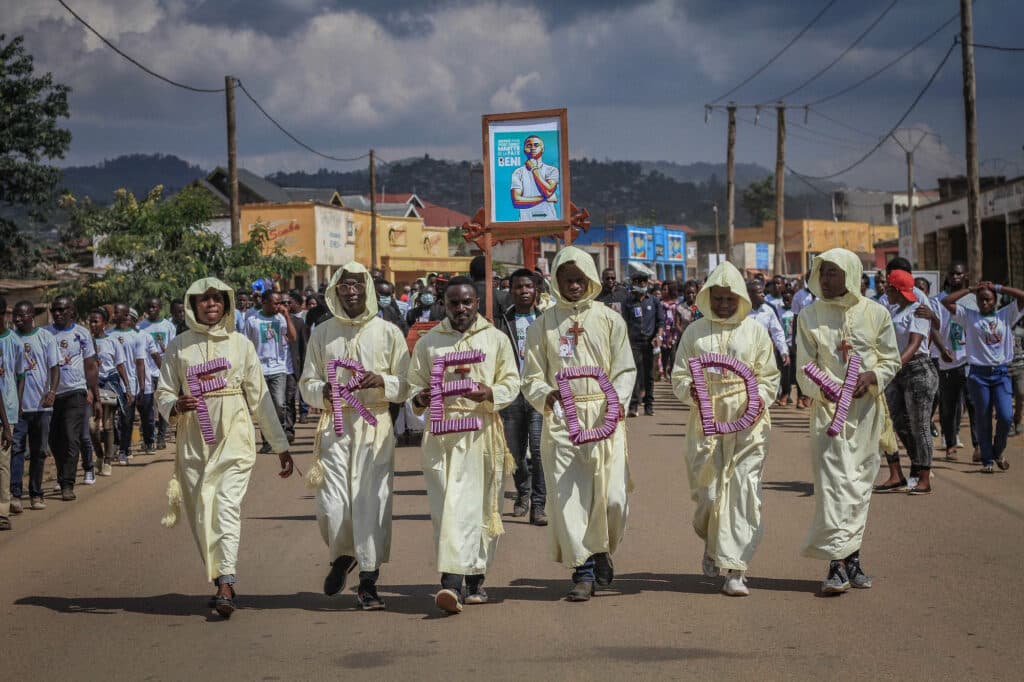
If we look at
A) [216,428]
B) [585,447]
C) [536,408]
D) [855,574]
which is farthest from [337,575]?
[855,574]

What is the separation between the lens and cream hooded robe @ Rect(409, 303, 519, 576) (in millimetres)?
7539

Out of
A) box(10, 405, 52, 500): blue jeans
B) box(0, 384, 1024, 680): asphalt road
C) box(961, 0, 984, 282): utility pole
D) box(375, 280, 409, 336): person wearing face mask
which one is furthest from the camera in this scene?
box(961, 0, 984, 282): utility pole

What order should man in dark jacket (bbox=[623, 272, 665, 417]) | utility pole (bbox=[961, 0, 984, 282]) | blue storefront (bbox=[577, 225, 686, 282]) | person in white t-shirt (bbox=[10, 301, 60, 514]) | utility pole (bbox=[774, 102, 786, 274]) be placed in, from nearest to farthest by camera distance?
person in white t-shirt (bbox=[10, 301, 60, 514]) → man in dark jacket (bbox=[623, 272, 665, 417]) → utility pole (bbox=[961, 0, 984, 282]) → utility pole (bbox=[774, 102, 786, 274]) → blue storefront (bbox=[577, 225, 686, 282])

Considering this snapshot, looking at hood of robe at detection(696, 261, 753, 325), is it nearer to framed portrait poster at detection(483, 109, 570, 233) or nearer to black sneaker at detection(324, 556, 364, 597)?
black sneaker at detection(324, 556, 364, 597)

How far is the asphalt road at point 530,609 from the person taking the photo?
6312 mm

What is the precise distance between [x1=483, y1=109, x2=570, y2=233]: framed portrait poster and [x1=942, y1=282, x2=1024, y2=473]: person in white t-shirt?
5.14 metres

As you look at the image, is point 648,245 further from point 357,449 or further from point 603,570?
point 357,449

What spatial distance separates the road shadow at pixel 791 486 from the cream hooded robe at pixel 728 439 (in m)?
4.20

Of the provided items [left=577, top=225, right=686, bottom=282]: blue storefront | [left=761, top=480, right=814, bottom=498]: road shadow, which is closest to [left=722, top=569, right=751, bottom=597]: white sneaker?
[left=761, top=480, right=814, bottom=498]: road shadow

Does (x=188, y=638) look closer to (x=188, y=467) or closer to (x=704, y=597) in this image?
(x=188, y=467)

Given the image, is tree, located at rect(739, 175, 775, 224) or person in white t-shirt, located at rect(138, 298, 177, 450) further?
tree, located at rect(739, 175, 775, 224)

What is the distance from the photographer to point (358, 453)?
7.76m

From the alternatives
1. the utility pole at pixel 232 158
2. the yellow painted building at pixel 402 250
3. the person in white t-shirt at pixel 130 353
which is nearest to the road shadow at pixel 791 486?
the person in white t-shirt at pixel 130 353

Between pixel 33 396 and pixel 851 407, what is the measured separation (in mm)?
7860
